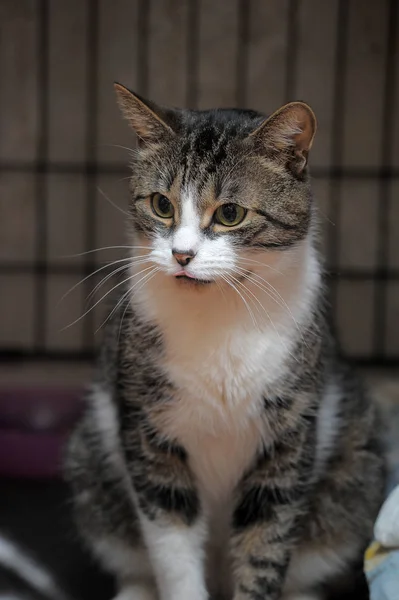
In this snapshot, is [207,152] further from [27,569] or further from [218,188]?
[27,569]

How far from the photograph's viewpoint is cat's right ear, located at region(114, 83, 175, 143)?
47.5 inches

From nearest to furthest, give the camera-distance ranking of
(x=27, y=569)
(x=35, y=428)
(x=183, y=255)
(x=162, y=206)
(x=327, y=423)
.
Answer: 1. (x=183, y=255)
2. (x=162, y=206)
3. (x=327, y=423)
4. (x=27, y=569)
5. (x=35, y=428)

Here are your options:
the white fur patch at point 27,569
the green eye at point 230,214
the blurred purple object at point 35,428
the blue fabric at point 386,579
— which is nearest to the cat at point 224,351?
the green eye at point 230,214

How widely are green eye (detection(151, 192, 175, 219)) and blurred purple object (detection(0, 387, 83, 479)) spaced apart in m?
0.92

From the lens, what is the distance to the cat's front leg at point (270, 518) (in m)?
1.25

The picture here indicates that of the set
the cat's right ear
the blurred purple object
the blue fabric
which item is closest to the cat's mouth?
the cat's right ear

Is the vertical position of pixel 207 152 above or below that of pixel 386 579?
above

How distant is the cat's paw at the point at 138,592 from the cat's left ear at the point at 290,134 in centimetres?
74

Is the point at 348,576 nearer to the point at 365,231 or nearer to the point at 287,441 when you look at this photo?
the point at 287,441

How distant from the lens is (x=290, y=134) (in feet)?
3.78

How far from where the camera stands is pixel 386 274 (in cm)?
233

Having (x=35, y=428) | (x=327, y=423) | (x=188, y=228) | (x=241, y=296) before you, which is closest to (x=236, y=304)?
(x=241, y=296)

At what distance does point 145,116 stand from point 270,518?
0.62m

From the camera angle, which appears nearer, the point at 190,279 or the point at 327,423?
the point at 190,279
